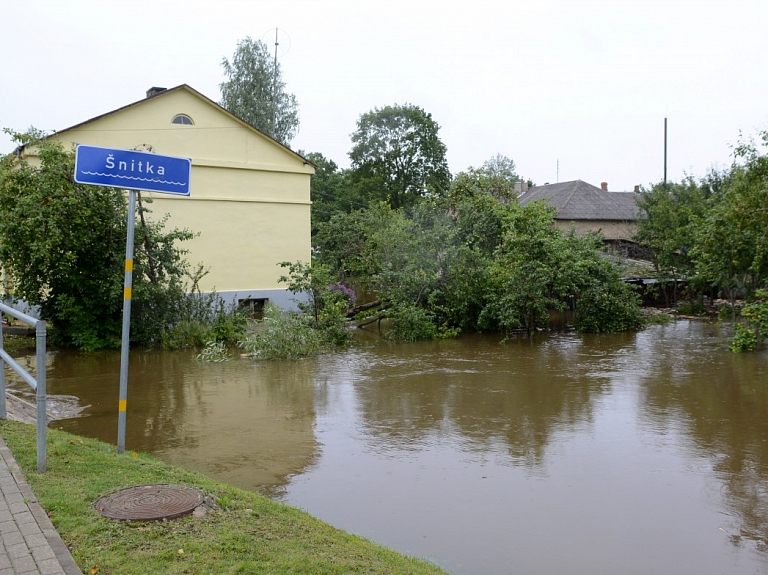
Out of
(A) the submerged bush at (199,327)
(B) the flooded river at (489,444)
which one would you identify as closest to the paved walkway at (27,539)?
(B) the flooded river at (489,444)

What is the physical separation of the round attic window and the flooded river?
399 inches

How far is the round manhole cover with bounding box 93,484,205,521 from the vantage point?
481 centimetres

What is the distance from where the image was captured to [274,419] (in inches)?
404

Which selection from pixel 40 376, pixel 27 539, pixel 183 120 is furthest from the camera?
pixel 183 120

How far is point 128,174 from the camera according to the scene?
6512 mm

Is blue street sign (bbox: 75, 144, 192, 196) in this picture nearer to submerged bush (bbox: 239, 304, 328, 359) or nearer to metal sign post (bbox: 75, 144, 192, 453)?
metal sign post (bbox: 75, 144, 192, 453)

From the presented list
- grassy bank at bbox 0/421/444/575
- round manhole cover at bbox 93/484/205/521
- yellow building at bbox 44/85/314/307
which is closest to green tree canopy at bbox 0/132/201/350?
yellow building at bbox 44/85/314/307

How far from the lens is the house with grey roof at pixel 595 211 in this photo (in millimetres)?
40094

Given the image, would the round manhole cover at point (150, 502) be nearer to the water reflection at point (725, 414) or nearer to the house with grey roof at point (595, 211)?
the water reflection at point (725, 414)

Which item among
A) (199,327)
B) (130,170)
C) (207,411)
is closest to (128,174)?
(130,170)

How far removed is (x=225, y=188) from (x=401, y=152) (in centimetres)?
3059

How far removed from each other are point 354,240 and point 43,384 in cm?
2688

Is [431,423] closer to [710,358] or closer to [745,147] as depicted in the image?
[710,358]

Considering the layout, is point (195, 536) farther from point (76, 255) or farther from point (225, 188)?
point (225, 188)
